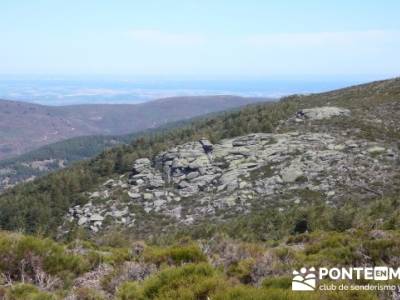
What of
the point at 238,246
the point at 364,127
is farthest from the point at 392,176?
the point at 238,246

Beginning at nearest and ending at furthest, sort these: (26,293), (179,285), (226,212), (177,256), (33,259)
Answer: (179,285) < (26,293) < (33,259) < (177,256) < (226,212)

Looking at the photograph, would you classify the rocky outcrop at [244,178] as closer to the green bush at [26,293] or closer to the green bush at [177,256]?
the green bush at [177,256]

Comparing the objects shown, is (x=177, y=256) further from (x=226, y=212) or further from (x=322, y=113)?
(x=322, y=113)

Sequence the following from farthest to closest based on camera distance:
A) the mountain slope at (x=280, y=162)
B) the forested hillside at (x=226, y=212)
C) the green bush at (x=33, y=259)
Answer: the mountain slope at (x=280, y=162)
the green bush at (x=33, y=259)
the forested hillside at (x=226, y=212)

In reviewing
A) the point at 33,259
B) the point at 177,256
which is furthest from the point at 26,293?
the point at 177,256

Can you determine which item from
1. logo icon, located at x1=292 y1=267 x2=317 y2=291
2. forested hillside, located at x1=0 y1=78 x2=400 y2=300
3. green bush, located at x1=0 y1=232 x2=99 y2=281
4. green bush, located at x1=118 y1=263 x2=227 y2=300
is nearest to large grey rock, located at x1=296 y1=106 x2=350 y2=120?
forested hillside, located at x1=0 y1=78 x2=400 y2=300

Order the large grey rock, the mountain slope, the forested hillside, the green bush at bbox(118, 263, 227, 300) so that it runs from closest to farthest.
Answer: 1. the green bush at bbox(118, 263, 227, 300)
2. the forested hillside
3. the mountain slope
4. the large grey rock

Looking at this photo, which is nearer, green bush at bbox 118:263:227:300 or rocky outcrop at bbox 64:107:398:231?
green bush at bbox 118:263:227:300

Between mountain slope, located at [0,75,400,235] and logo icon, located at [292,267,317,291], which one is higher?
logo icon, located at [292,267,317,291]

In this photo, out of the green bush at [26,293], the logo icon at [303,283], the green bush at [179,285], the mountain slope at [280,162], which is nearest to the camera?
the green bush at [179,285]

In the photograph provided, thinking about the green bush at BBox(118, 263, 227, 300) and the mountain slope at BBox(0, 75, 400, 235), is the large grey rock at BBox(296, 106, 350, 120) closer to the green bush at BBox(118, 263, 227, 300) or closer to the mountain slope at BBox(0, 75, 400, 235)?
the mountain slope at BBox(0, 75, 400, 235)

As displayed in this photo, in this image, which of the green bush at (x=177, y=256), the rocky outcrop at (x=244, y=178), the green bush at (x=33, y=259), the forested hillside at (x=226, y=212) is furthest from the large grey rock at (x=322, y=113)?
the green bush at (x=33, y=259)

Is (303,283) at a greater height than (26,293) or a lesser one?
greater

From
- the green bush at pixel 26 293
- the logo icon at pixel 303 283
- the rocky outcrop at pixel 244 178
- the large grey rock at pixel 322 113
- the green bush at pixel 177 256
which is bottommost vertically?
the rocky outcrop at pixel 244 178
